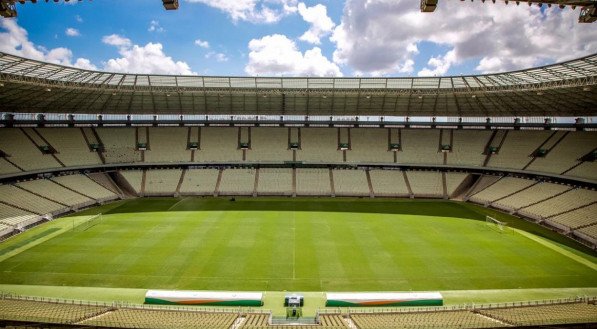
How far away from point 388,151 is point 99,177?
39091mm

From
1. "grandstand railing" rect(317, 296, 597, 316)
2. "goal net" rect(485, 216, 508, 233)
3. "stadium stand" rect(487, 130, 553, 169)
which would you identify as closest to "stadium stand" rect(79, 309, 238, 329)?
"grandstand railing" rect(317, 296, 597, 316)

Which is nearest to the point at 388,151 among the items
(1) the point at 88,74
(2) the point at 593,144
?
(2) the point at 593,144

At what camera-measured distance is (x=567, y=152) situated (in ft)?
128

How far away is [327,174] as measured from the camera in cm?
4694

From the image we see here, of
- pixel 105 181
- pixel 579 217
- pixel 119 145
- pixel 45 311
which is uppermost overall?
pixel 119 145

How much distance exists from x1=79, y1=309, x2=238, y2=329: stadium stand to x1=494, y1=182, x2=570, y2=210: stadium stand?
33204 millimetres

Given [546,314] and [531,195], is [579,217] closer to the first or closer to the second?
[531,195]

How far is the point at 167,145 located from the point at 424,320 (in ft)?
142

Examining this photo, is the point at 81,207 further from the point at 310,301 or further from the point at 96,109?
the point at 310,301

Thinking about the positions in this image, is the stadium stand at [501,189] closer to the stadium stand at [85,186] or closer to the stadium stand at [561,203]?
the stadium stand at [561,203]

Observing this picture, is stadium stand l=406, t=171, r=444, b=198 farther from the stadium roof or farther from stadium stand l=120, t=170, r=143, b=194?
stadium stand l=120, t=170, r=143, b=194

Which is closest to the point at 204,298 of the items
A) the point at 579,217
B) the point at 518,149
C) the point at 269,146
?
the point at 579,217

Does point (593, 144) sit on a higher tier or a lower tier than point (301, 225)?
higher

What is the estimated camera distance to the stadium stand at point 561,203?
31500 millimetres
